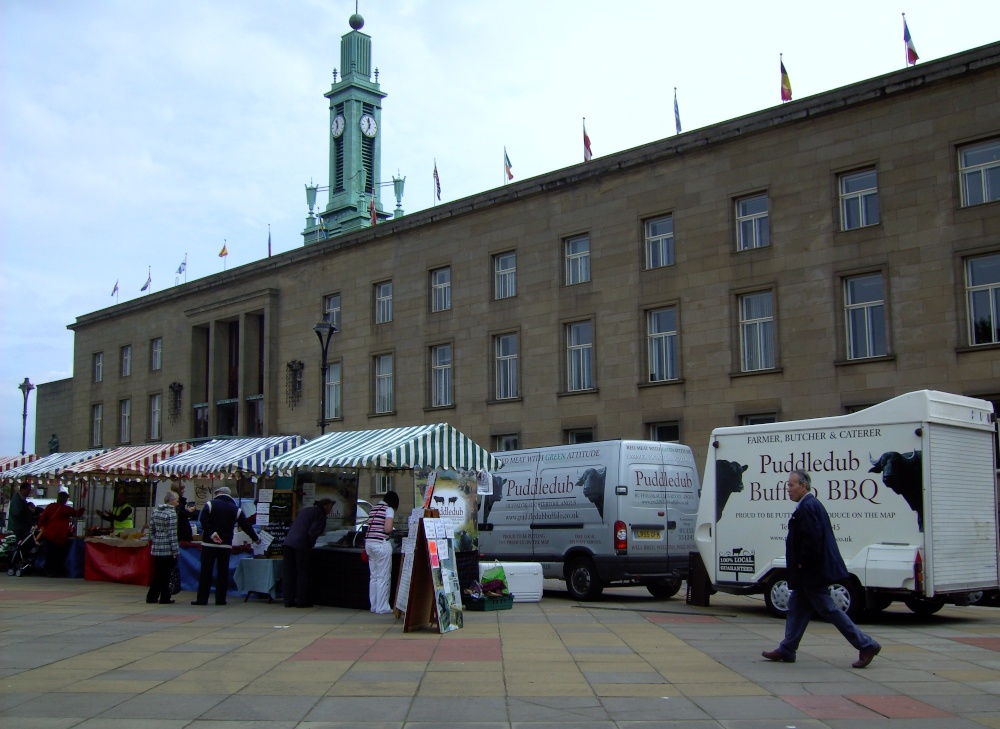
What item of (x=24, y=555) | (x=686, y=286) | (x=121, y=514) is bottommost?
(x=24, y=555)

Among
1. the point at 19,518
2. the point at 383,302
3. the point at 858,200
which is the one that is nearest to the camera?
the point at 19,518

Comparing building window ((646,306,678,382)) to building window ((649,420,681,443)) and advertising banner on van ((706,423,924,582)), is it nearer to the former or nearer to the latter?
building window ((649,420,681,443))

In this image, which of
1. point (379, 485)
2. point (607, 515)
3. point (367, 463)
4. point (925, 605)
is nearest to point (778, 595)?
point (925, 605)

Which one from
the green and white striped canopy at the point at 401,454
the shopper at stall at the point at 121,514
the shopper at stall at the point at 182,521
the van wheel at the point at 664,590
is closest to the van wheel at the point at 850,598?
the van wheel at the point at 664,590

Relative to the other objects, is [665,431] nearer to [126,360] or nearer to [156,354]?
[156,354]

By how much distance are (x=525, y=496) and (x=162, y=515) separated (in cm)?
646

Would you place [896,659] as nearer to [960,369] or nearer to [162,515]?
[162,515]

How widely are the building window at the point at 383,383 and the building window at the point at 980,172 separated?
22.3m

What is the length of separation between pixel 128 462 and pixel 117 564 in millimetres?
2558

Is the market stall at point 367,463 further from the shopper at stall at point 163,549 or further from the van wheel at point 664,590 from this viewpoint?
the van wheel at point 664,590

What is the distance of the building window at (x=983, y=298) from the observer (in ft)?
83.5

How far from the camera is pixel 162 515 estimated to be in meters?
16.9

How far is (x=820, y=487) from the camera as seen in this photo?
1423cm

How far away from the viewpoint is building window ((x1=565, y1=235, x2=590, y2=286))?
113ft
